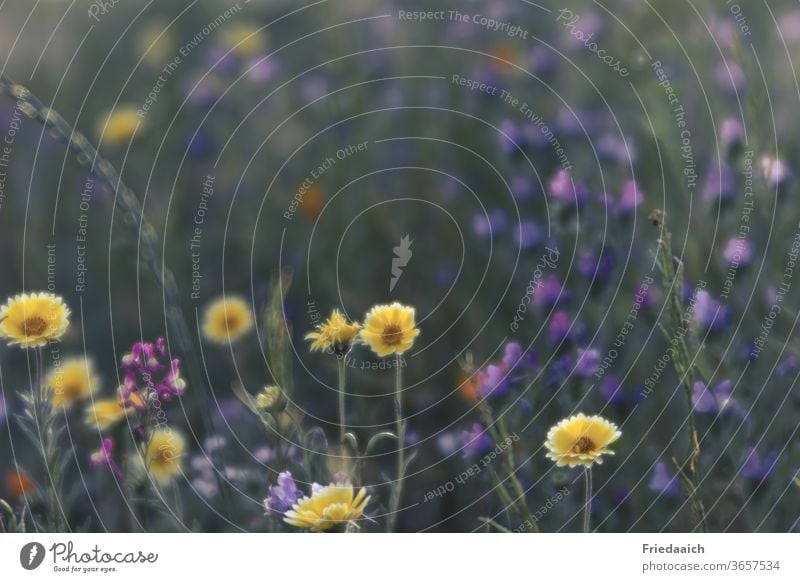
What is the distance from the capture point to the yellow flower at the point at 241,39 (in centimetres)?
159

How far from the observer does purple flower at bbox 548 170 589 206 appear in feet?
5.02

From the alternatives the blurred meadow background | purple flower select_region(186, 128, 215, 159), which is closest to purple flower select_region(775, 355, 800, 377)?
the blurred meadow background

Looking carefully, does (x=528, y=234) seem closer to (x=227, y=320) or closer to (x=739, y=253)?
(x=739, y=253)

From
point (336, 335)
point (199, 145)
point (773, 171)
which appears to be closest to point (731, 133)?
point (773, 171)

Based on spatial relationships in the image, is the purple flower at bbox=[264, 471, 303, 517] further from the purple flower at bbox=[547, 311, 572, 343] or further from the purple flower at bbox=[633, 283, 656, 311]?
the purple flower at bbox=[633, 283, 656, 311]

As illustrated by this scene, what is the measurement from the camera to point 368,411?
1491 mm

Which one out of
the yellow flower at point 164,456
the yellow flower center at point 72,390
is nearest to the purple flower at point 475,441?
the yellow flower at point 164,456

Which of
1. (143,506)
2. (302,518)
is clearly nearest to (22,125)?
(143,506)

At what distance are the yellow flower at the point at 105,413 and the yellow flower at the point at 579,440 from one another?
446mm

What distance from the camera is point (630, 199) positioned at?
1542 mm

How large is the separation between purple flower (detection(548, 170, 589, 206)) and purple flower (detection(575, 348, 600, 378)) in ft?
0.57

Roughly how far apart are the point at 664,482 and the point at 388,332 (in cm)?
34

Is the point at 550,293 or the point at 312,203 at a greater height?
the point at 312,203
